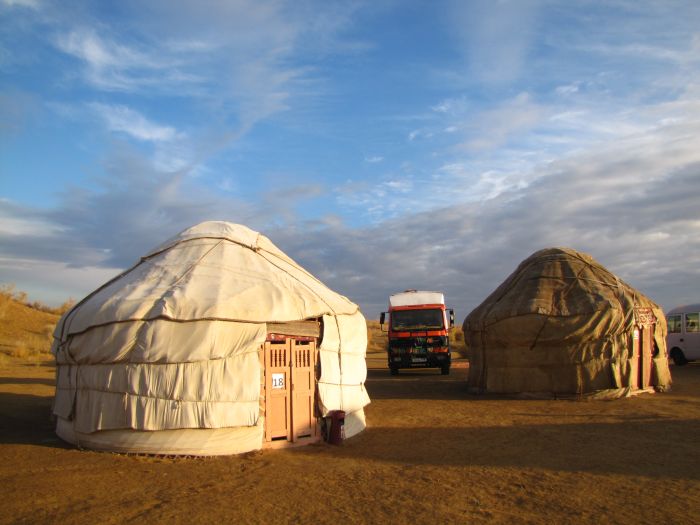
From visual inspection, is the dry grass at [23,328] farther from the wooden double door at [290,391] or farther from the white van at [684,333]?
the white van at [684,333]

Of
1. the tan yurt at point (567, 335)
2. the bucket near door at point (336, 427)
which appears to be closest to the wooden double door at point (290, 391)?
the bucket near door at point (336, 427)

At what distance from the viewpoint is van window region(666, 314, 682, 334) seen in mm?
20083

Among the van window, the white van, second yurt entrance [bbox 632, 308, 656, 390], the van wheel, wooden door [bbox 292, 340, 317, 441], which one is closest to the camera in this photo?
wooden door [bbox 292, 340, 317, 441]

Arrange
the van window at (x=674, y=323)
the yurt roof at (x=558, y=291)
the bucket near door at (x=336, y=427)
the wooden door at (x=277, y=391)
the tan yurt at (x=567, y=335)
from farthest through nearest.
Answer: the van window at (x=674, y=323)
the yurt roof at (x=558, y=291)
the tan yurt at (x=567, y=335)
the bucket near door at (x=336, y=427)
the wooden door at (x=277, y=391)

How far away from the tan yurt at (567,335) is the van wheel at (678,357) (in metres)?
7.54

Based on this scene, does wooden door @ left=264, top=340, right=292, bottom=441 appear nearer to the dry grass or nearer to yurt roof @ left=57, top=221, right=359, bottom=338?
yurt roof @ left=57, top=221, right=359, bottom=338

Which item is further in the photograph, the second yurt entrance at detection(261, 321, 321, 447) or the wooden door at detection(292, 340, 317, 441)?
the wooden door at detection(292, 340, 317, 441)

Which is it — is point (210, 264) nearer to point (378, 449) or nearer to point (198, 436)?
point (198, 436)

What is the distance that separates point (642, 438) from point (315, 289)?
5.20 m

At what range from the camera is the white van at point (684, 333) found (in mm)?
19656

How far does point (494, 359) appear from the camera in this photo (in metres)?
13.2

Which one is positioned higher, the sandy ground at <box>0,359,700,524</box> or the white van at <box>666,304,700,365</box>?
the white van at <box>666,304,700,365</box>

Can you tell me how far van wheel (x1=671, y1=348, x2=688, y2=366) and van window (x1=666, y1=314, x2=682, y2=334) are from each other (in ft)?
2.30

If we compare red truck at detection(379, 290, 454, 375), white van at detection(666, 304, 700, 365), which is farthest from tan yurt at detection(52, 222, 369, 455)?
white van at detection(666, 304, 700, 365)
